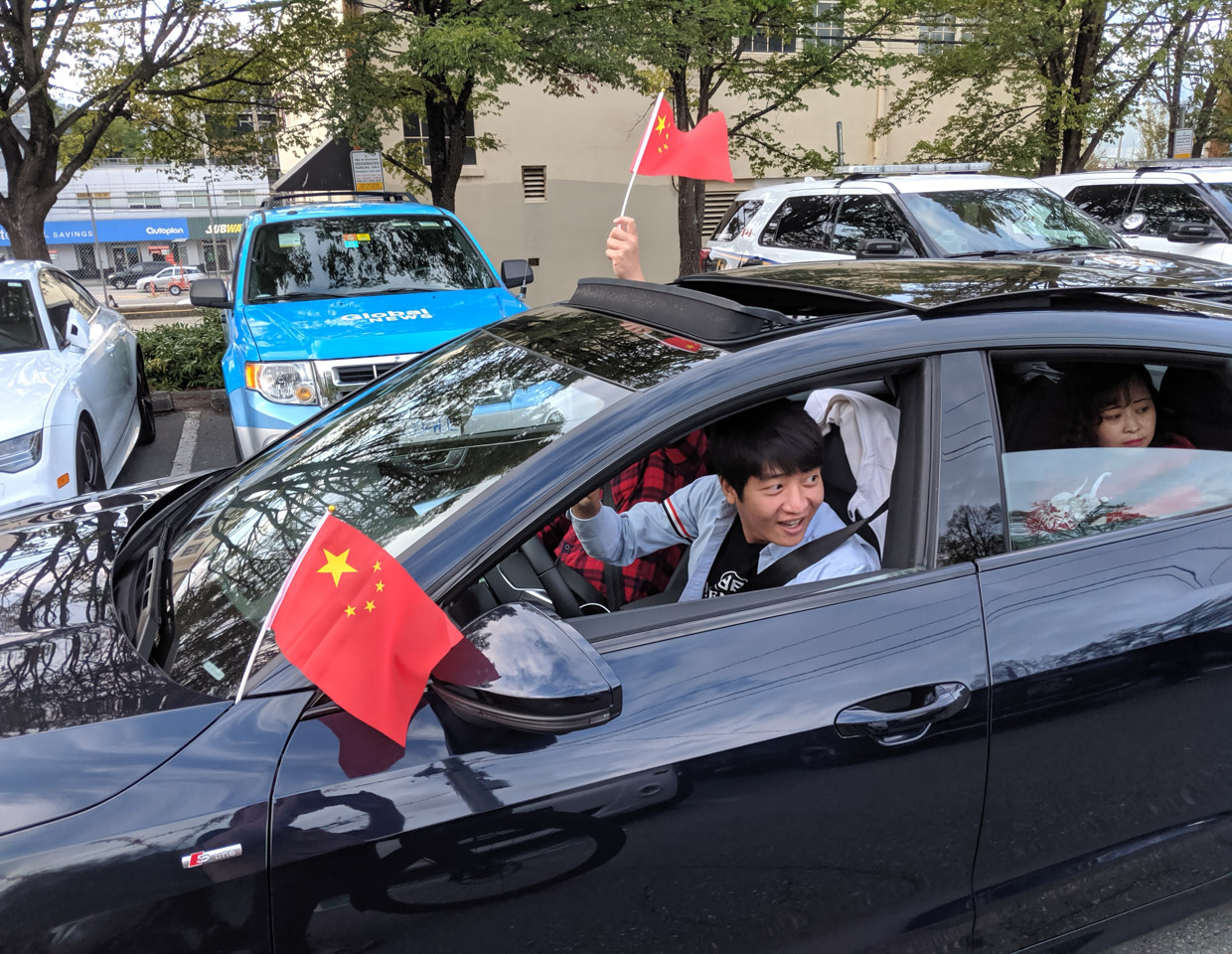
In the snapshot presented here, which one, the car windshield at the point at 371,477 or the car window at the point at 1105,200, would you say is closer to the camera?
the car windshield at the point at 371,477

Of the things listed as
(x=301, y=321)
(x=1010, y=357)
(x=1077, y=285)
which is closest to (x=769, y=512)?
→ (x=1010, y=357)

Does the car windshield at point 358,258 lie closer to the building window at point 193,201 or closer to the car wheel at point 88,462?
the car wheel at point 88,462

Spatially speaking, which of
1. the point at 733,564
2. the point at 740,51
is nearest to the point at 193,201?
the point at 740,51

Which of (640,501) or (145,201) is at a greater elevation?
(145,201)

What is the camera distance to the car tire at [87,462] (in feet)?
16.7

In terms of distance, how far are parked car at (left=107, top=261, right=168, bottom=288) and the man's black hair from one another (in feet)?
132

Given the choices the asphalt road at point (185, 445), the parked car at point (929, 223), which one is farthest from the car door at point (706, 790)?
the parked car at point (929, 223)

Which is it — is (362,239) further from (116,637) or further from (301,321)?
(116,637)

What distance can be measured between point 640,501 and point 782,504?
68 cm

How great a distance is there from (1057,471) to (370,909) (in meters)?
1.66

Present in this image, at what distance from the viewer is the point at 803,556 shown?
2.14 m

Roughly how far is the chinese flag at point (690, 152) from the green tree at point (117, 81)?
7810 millimetres

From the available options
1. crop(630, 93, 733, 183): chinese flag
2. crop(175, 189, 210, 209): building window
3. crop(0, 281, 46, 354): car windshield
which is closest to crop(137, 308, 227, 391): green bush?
crop(0, 281, 46, 354): car windshield

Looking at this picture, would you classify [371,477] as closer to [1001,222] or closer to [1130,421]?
[1130,421]
